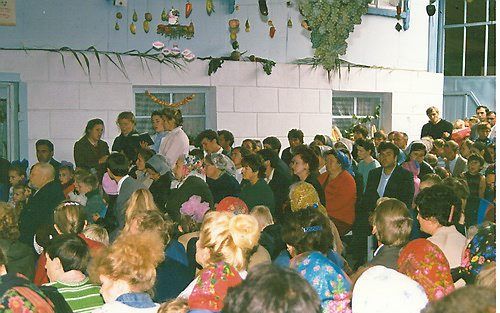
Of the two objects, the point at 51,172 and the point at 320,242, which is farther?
the point at 51,172

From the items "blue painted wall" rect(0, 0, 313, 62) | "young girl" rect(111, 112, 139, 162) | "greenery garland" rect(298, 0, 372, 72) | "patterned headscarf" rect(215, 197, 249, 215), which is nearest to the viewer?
"patterned headscarf" rect(215, 197, 249, 215)

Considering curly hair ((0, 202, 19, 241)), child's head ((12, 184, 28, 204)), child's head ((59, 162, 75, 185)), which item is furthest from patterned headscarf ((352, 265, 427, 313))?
child's head ((59, 162, 75, 185))

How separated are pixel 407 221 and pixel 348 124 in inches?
323

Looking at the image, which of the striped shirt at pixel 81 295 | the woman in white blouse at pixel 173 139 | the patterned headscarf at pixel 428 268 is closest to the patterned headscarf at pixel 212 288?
the striped shirt at pixel 81 295

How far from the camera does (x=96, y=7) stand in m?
9.52

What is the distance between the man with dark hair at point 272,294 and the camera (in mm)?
2301

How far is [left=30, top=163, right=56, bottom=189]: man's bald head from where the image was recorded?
5.93 meters

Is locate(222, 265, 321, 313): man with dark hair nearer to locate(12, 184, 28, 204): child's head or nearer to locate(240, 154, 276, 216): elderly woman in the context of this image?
locate(240, 154, 276, 216): elderly woman

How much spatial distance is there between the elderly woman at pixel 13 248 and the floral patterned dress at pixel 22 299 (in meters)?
1.44

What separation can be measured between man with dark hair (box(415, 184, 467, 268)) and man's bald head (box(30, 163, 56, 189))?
2.86 m

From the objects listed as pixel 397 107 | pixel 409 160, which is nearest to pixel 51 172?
pixel 409 160

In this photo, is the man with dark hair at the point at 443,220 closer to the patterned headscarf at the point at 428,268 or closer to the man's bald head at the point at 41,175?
the patterned headscarf at the point at 428,268

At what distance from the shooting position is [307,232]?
406cm

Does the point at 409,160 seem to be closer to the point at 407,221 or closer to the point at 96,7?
the point at 407,221
